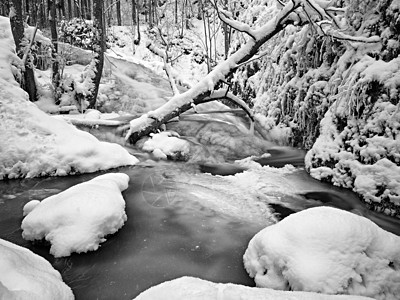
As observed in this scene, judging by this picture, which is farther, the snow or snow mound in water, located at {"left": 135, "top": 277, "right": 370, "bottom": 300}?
the snow

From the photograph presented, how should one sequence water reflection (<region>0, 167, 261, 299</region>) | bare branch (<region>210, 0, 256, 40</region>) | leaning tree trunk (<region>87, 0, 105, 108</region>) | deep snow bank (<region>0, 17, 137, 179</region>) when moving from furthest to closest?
leaning tree trunk (<region>87, 0, 105, 108</region>), bare branch (<region>210, 0, 256, 40</region>), deep snow bank (<region>0, 17, 137, 179</region>), water reflection (<region>0, 167, 261, 299</region>)

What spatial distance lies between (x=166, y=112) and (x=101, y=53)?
3339mm

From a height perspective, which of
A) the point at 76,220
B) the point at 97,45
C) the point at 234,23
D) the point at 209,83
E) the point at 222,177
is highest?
the point at 234,23

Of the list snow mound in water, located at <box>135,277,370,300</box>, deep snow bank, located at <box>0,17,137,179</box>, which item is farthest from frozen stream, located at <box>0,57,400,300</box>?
snow mound in water, located at <box>135,277,370,300</box>

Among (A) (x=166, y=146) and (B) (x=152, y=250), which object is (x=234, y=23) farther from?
(B) (x=152, y=250)

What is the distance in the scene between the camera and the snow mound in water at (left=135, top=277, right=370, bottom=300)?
1.89m

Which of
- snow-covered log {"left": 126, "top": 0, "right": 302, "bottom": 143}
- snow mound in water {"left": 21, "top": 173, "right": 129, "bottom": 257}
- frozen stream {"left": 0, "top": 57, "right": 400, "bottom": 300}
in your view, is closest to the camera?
frozen stream {"left": 0, "top": 57, "right": 400, "bottom": 300}

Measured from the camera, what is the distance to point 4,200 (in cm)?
423

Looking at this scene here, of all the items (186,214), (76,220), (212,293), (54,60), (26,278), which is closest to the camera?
(212,293)

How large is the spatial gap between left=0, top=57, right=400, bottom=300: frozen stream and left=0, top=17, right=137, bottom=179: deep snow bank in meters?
0.22

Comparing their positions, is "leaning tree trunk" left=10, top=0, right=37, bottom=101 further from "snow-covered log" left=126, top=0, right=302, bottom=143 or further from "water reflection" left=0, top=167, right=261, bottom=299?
"water reflection" left=0, top=167, right=261, bottom=299

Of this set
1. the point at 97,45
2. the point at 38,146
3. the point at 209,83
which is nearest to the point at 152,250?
the point at 38,146

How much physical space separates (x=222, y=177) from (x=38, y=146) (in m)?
3.58

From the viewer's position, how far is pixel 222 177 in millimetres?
5691
